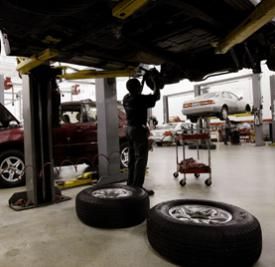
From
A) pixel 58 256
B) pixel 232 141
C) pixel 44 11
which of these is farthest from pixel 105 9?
pixel 232 141

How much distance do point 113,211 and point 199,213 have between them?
70 centimetres

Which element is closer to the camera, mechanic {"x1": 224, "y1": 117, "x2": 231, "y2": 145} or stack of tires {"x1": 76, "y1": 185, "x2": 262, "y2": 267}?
stack of tires {"x1": 76, "y1": 185, "x2": 262, "y2": 267}

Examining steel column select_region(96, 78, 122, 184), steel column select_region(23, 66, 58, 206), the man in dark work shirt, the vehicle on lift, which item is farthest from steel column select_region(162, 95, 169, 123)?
steel column select_region(23, 66, 58, 206)

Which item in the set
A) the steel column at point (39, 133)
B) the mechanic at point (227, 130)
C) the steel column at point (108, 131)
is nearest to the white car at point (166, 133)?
the mechanic at point (227, 130)

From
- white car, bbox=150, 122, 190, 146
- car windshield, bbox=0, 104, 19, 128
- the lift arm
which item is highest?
the lift arm

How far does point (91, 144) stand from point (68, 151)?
426 millimetres

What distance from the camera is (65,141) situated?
427 cm

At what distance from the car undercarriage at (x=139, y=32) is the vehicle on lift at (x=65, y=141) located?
1762 mm

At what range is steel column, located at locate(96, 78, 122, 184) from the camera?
390 cm

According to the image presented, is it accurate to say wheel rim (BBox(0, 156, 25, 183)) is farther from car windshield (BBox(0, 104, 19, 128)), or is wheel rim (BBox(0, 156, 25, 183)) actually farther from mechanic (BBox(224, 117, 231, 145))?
mechanic (BBox(224, 117, 231, 145))

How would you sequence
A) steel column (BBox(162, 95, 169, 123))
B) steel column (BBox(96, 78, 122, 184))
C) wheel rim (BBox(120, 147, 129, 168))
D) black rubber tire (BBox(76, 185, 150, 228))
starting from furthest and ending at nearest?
steel column (BBox(162, 95, 169, 123)), wheel rim (BBox(120, 147, 129, 168)), steel column (BBox(96, 78, 122, 184)), black rubber tire (BBox(76, 185, 150, 228))

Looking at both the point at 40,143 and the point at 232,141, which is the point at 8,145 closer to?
the point at 40,143

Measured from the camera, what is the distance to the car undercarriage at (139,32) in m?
1.46

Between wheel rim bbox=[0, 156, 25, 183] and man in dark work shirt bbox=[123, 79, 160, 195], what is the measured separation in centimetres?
194
